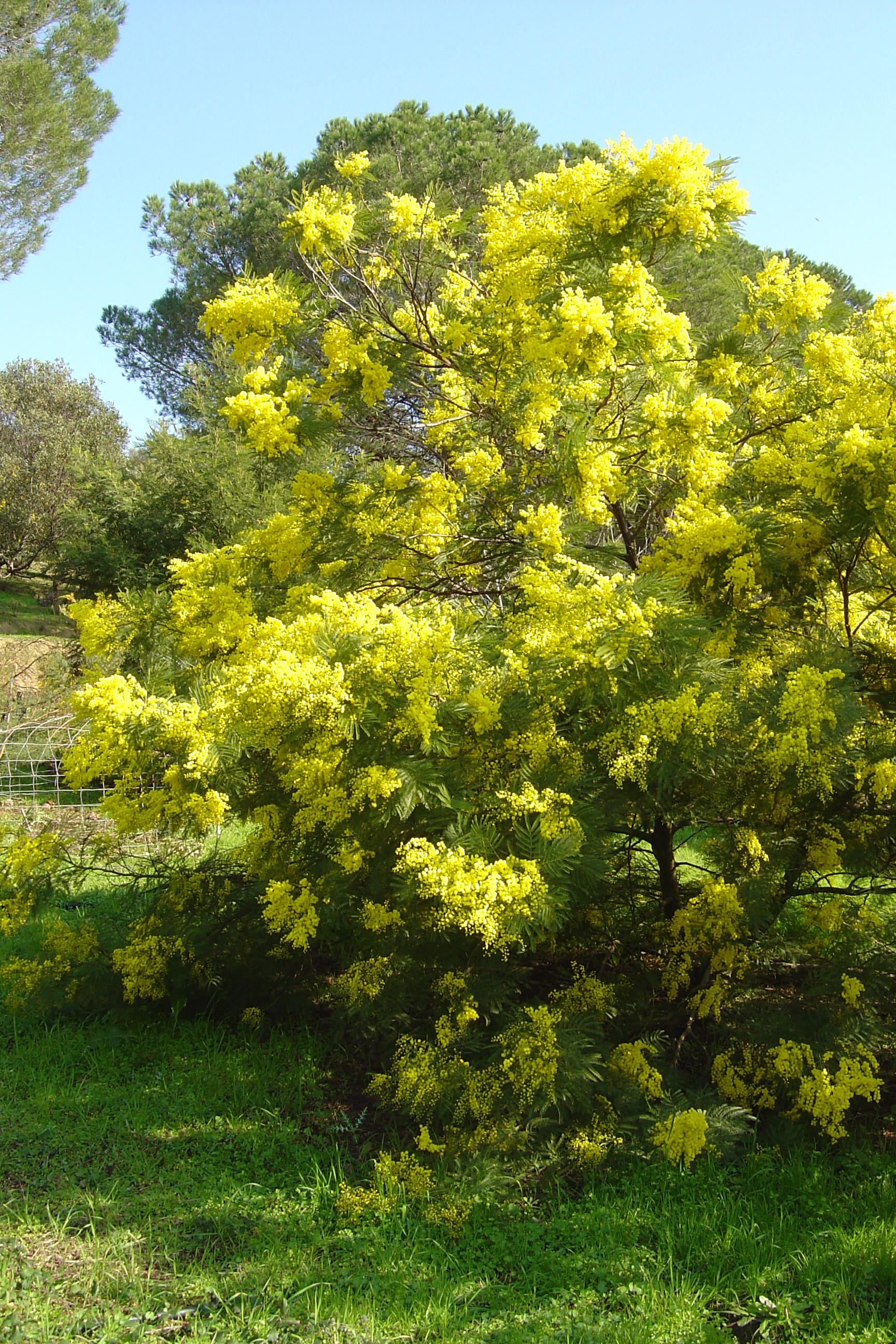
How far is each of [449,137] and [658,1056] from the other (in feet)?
38.0

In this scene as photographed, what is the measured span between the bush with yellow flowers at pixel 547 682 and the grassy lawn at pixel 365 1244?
25 cm

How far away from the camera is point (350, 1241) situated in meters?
3.27

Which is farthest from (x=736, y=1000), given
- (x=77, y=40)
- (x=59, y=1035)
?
(x=77, y=40)

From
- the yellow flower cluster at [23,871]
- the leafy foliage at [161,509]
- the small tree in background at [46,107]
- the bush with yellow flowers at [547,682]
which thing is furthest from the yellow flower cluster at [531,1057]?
the small tree in background at [46,107]

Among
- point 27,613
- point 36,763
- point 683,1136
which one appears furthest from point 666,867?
point 27,613

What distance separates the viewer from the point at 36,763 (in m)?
10.3

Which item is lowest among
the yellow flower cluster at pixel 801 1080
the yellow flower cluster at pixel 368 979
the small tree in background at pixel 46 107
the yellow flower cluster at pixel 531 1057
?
the yellow flower cluster at pixel 801 1080

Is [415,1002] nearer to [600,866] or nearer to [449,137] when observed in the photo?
[600,866]

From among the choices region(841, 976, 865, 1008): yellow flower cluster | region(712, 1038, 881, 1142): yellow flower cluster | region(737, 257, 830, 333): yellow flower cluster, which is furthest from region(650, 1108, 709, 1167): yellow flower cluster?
region(737, 257, 830, 333): yellow flower cluster

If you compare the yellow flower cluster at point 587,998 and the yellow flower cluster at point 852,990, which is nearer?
the yellow flower cluster at point 852,990

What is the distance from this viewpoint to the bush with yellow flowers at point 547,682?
3.34 meters

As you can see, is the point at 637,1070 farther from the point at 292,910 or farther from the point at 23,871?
the point at 23,871

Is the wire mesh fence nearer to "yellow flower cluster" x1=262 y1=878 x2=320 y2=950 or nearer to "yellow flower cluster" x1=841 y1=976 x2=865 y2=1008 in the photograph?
"yellow flower cluster" x1=262 y1=878 x2=320 y2=950

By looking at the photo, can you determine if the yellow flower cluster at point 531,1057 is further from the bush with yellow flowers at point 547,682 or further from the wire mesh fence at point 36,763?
the wire mesh fence at point 36,763
